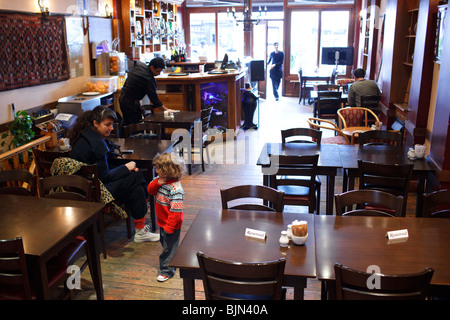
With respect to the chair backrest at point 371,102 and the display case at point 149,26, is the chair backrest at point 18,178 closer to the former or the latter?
the chair backrest at point 371,102

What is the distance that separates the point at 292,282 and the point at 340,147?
108 inches

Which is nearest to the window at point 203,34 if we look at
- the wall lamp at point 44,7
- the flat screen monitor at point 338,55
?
the flat screen monitor at point 338,55

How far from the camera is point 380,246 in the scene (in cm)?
251

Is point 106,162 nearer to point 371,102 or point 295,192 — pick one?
point 295,192

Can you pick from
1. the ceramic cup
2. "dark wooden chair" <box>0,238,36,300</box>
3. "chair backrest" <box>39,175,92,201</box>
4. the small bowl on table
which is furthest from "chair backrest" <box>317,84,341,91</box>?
"dark wooden chair" <box>0,238,36,300</box>

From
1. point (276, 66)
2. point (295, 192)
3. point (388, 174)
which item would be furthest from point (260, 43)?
point (388, 174)

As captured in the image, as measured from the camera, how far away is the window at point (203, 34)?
46.3 ft

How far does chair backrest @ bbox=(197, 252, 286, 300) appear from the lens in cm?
213

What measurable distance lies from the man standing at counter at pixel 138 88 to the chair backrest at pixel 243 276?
4.41 meters

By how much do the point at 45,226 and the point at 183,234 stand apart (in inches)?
72.5

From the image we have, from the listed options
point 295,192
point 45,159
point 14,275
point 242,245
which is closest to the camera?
point 14,275

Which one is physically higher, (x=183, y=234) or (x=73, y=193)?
(x=73, y=193)

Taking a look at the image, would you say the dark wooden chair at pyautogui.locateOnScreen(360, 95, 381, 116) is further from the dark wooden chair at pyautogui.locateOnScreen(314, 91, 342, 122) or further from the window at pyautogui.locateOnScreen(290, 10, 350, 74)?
the window at pyautogui.locateOnScreen(290, 10, 350, 74)
